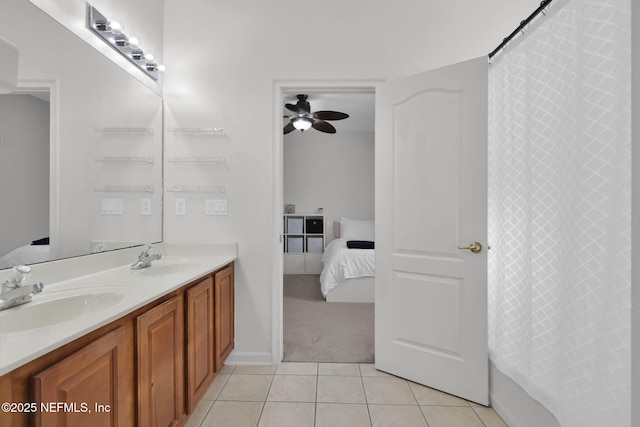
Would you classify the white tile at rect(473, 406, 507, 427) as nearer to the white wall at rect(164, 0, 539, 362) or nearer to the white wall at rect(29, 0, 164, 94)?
the white wall at rect(164, 0, 539, 362)

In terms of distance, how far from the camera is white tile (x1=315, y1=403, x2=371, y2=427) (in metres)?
1.62

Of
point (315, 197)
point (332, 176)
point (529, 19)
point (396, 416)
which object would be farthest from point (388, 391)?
point (332, 176)

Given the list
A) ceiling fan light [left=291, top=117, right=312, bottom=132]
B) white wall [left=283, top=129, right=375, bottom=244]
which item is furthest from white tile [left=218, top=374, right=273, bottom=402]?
white wall [left=283, top=129, right=375, bottom=244]

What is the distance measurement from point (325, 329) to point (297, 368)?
75 centimetres

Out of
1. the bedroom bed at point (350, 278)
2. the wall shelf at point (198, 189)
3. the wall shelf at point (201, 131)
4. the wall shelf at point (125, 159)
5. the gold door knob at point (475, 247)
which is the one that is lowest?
the bedroom bed at point (350, 278)

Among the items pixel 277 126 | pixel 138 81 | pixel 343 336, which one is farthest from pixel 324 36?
pixel 343 336

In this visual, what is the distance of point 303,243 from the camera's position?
549 centimetres

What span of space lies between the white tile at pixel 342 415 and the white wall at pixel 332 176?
401 centimetres

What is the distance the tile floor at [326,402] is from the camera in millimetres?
1639

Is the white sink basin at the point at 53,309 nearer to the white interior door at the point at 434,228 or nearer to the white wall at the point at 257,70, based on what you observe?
the white wall at the point at 257,70

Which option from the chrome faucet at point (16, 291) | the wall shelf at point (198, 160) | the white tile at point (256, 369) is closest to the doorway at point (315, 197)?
the white tile at point (256, 369)

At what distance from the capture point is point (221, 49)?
226cm

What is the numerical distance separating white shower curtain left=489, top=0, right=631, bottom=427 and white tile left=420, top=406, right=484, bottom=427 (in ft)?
1.08

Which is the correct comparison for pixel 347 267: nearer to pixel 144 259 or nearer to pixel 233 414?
pixel 233 414
